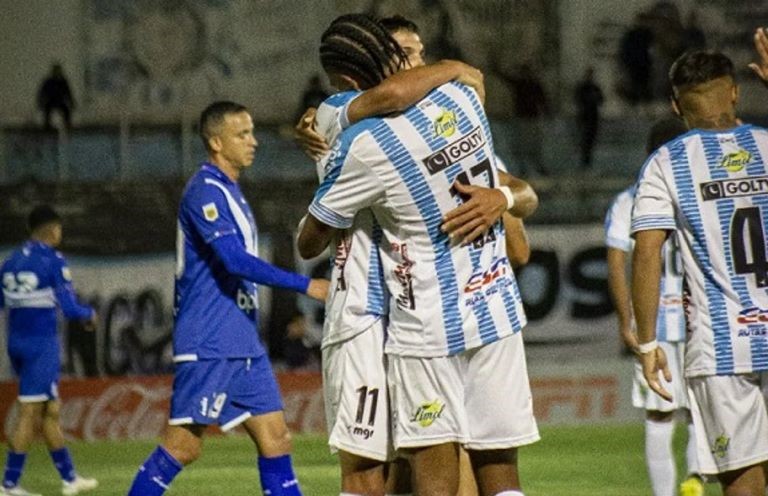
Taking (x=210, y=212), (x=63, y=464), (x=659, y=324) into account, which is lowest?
(x=63, y=464)

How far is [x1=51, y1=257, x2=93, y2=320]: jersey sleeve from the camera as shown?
408 inches

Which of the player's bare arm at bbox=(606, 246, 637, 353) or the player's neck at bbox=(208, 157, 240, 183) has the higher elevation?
the player's neck at bbox=(208, 157, 240, 183)

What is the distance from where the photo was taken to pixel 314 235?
4715 millimetres

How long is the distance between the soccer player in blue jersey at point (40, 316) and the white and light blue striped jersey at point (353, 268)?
5.62m

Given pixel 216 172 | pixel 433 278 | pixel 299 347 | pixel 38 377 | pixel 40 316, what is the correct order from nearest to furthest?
pixel 433 278 → pixel 216 172 → pixel 38 377 → pixel 40 316 → pixel 299 347

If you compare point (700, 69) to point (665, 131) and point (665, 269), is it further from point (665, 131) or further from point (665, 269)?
point (665, 269)

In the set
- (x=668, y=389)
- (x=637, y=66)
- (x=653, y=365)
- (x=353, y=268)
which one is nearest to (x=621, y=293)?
(x=668, y=389)

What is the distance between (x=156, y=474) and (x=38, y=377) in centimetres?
418

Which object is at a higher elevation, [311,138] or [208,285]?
[311,138]

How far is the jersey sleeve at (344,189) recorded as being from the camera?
4.55 meters

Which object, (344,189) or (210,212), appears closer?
(344,189)

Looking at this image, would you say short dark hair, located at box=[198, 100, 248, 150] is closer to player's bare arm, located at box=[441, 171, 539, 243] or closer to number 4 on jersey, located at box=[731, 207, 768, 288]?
player's bare arm, located at box=[441, 171, 539, 243]

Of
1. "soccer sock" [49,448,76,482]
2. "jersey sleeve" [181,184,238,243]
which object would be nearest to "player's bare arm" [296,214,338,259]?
"jersey sleeve" [181,184,238,243]

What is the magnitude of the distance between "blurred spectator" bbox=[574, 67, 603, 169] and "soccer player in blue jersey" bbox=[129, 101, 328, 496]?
10349 mm
